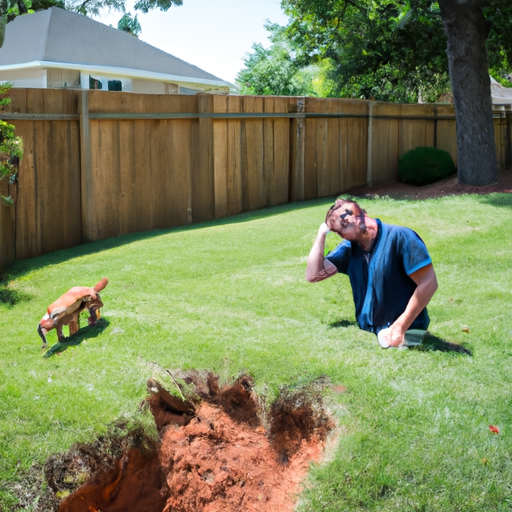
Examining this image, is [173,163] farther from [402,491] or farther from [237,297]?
[402,491]

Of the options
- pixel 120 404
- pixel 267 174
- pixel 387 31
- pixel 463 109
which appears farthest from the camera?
pixel 387 31

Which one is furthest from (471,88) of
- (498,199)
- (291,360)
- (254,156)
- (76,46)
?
(291,360)

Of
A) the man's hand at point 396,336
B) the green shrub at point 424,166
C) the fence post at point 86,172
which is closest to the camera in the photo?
the man's hand at point 396,336

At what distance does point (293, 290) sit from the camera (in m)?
6.98

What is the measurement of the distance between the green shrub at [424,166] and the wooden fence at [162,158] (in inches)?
39.8

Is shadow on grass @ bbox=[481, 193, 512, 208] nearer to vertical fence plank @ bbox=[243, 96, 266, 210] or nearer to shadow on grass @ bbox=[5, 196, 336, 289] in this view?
shadow on grass @ bbox=[5, 196, 336, 289]

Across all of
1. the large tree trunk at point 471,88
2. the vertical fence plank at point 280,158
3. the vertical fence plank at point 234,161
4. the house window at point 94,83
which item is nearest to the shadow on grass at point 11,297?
the vertical fence plank at point 234,161

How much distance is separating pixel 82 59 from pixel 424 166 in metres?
8.67

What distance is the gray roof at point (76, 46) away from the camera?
16.8m

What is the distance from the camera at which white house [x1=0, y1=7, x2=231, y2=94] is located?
16.7m

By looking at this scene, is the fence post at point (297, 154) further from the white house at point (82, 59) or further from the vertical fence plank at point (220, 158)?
the white house at point (82, 59)

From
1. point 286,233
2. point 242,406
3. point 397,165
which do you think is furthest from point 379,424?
point 397,165

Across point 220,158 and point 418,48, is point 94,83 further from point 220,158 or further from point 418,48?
point 418,48

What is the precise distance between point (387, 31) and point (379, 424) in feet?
54.9
